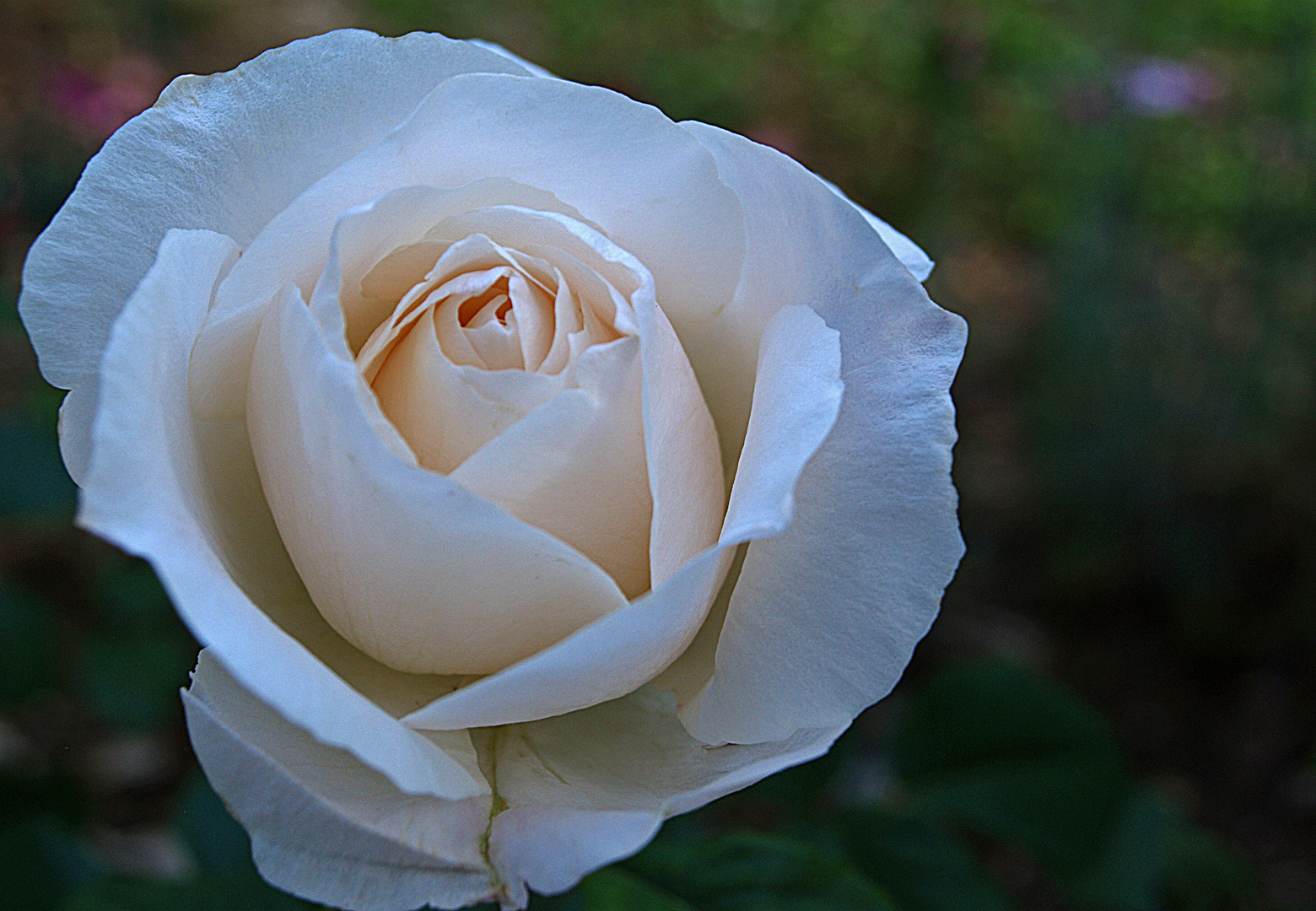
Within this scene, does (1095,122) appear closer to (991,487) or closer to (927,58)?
(927,58)

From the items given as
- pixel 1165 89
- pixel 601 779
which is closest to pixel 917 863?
Result: pixel 601 779

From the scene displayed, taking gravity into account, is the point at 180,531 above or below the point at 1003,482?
above

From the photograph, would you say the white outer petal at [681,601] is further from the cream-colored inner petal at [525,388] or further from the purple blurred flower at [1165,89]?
the purple blurred flower at [1165,89]

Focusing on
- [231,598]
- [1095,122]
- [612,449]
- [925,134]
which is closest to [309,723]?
[231,598]

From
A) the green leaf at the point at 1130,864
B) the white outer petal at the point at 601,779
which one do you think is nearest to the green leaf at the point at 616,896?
the white outer petal at the point at 601,779

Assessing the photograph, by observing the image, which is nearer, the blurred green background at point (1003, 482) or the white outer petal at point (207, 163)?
the white outer petal at point (207, 163)

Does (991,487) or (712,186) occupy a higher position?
(712,186)

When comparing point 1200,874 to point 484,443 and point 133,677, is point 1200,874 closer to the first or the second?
point 133,677
